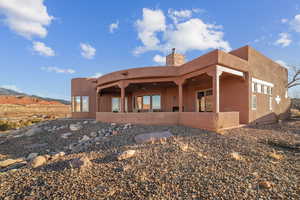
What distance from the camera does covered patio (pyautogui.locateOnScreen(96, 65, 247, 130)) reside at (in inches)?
243

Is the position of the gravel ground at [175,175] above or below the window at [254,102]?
below

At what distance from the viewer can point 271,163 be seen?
342 centimetres

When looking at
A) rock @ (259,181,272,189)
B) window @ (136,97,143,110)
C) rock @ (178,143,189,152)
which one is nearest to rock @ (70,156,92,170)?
rock @ (178,143,189,152)

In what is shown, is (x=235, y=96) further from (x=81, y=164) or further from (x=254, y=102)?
(x=81, y=164)

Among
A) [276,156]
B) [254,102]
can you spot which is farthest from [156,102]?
[276,156]

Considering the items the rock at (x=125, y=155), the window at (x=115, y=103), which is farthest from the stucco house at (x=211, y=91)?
the rock at (x=125, y=155)

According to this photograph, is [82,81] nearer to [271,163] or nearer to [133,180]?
[133,180]

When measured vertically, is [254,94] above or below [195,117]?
above

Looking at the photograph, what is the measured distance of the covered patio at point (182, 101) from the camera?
20.3 feet

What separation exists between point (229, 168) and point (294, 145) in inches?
129

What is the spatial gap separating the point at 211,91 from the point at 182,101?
84.1 inches

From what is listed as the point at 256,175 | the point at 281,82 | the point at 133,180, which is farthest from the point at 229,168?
the point at 281,82

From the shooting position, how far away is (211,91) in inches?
369

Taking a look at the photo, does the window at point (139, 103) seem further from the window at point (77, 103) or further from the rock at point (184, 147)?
the rock at point (184, 147)
